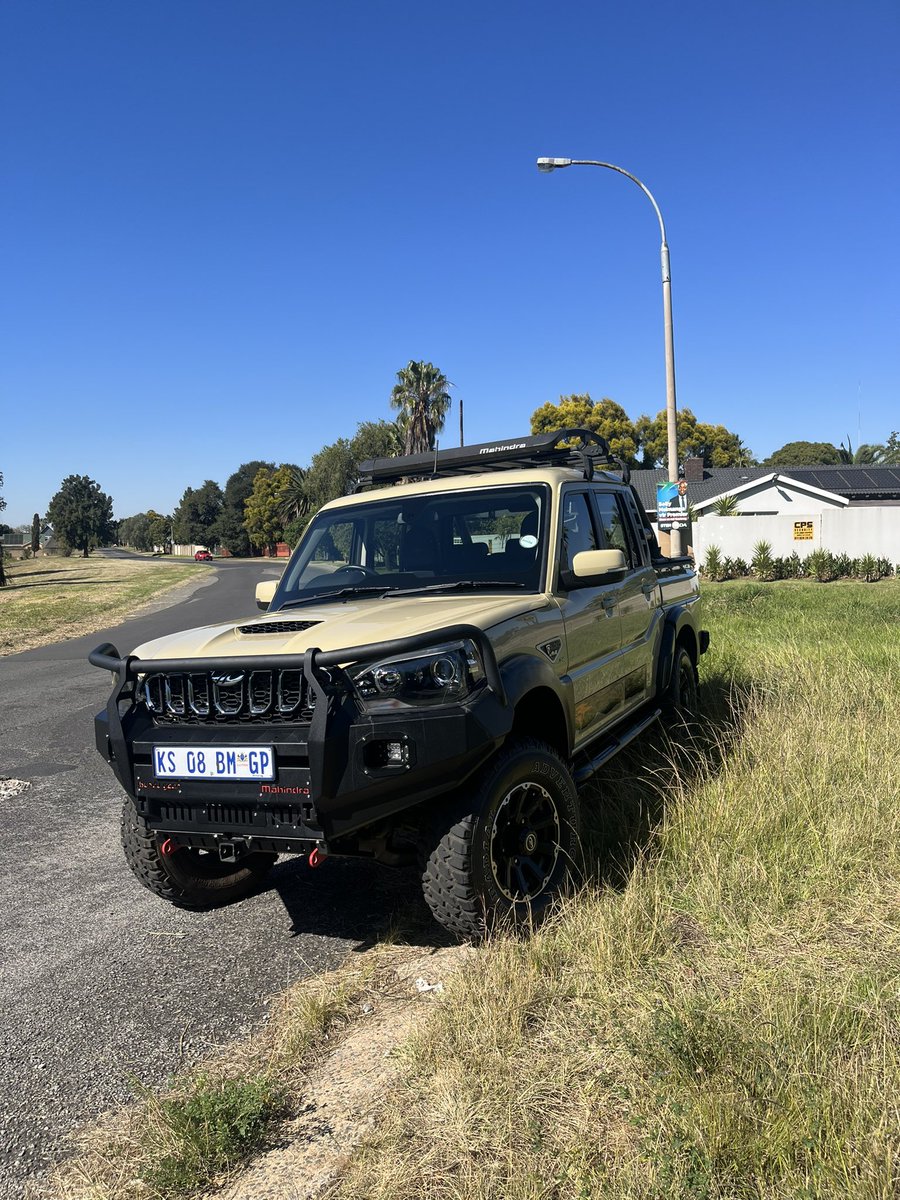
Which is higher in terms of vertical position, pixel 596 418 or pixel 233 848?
pixel 596 418

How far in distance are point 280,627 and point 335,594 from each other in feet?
2.82

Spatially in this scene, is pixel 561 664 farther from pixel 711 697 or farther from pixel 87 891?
pixel 711 697

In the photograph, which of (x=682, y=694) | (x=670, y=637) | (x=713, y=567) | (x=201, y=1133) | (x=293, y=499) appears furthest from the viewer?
(x=293, y=499)

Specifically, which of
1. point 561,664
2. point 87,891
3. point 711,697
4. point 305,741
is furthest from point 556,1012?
point 711,697

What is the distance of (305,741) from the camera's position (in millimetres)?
2967

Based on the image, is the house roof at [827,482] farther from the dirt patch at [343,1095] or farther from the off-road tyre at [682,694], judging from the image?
the dirt patch at [343,1095]

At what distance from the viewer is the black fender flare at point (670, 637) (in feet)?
19.4

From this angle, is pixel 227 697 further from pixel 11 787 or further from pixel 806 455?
pixel 806 455

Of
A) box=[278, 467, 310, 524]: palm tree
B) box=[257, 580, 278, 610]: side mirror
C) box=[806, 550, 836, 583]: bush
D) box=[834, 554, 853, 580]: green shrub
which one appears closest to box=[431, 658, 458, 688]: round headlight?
box=[257, 580, 278, 610]: side mirror

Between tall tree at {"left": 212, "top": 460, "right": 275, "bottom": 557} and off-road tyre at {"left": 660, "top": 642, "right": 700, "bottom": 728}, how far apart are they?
11219cm

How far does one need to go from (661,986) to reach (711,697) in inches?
191

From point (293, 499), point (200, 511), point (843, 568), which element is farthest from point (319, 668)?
point (200, 511)

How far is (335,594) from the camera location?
4.47 metres

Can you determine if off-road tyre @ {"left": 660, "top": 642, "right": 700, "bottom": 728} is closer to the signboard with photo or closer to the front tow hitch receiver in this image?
the front tow hitch receiver
